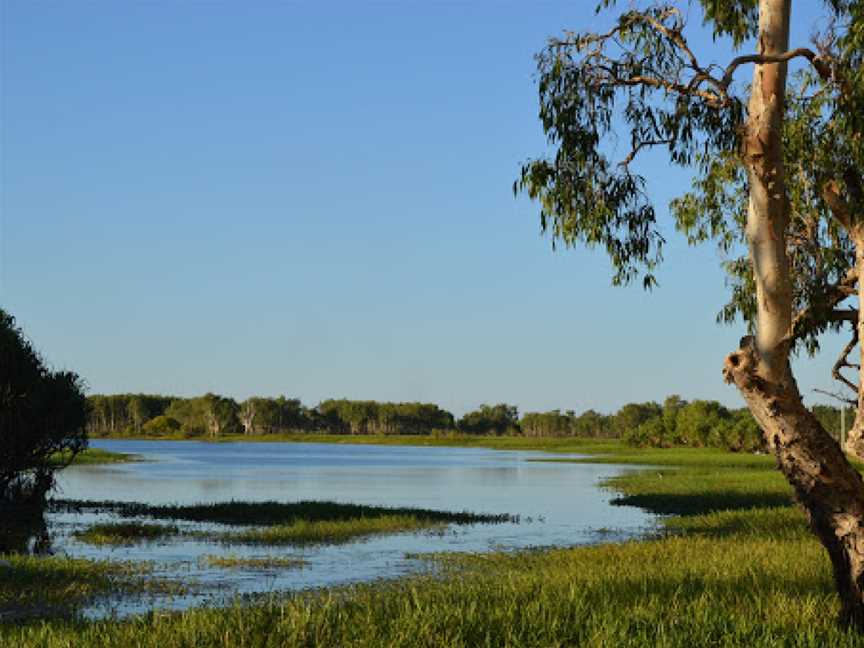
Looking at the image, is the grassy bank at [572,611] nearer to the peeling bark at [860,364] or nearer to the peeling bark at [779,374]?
the peeling bark at [779,374]

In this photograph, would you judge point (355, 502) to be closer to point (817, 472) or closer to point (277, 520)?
point (277, 520)

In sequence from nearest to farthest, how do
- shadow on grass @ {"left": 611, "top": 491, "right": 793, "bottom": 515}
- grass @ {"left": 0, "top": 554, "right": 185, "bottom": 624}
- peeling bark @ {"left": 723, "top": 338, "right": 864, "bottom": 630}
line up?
peeling bark @ {"left": 723, "top": 338, "right": 864, "bottom": 630} → grass @ {"left": 0, "top": 554, "right": 185, "bottom": 624} → shadow on grass @ {"left": 611, "top": 491, "right": 793, "bottom": 515}

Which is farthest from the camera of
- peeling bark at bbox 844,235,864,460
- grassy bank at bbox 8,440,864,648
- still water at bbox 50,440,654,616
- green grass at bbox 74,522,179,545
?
green grass at bbox 74,522,179,545

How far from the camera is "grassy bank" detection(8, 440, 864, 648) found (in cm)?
1065

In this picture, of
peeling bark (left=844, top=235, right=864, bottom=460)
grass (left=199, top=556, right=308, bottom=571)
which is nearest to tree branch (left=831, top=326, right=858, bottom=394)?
peeling bark (left=844, top=235, right=864, bottom=460)

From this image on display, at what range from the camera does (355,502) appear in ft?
145

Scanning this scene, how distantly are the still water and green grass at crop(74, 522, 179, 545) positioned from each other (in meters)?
0.67

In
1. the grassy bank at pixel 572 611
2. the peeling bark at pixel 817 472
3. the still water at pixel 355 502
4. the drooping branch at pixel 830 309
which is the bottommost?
the still water at pixel 355 502

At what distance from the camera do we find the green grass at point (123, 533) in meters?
27.3

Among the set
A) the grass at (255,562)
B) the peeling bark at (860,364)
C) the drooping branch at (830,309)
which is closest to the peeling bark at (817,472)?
the peeling bark at (860,364)

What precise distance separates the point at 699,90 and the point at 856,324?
400 inches

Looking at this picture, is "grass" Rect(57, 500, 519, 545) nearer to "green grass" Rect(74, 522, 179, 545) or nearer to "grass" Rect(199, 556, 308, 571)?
"green grass" Rect(74, 522, 179, 545)

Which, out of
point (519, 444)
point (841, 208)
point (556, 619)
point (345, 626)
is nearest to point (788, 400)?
point (556, 619)

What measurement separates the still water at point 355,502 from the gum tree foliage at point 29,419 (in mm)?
1758
